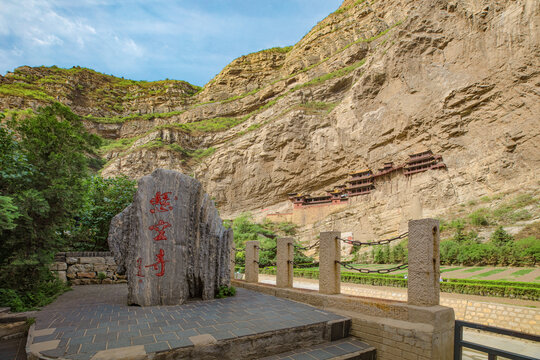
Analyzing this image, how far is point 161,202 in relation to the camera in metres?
5.69

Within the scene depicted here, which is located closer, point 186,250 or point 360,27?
point 186,250

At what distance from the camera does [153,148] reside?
41812 millimetres

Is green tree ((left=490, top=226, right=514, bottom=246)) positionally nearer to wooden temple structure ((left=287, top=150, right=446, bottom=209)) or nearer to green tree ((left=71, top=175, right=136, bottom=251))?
wooden temple structure ((left=287, top=150, right=446, bottom=209))

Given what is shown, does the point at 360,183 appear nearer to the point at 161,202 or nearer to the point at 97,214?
Result: the point at 97,214

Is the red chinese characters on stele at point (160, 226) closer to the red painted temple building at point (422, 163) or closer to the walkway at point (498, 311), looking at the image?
the walkway at point (498, 311)

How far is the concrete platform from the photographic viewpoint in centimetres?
314

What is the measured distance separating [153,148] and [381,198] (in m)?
33.2

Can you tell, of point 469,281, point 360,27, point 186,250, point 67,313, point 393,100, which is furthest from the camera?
point 360,27

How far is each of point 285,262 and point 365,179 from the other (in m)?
Result: 26.7

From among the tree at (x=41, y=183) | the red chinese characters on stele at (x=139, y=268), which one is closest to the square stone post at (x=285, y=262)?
the red chinese characters on stele at (x=139, y=268)

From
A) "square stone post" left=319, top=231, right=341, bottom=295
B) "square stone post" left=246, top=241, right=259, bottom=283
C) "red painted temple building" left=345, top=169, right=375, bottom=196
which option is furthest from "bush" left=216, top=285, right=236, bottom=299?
"red painted temple building" left=345, top=169, right=375, bottom=196

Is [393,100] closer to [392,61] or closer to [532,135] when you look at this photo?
[392,61]

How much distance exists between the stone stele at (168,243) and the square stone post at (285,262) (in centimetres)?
139

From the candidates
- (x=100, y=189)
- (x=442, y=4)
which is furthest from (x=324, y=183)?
(x=100, y=189)
